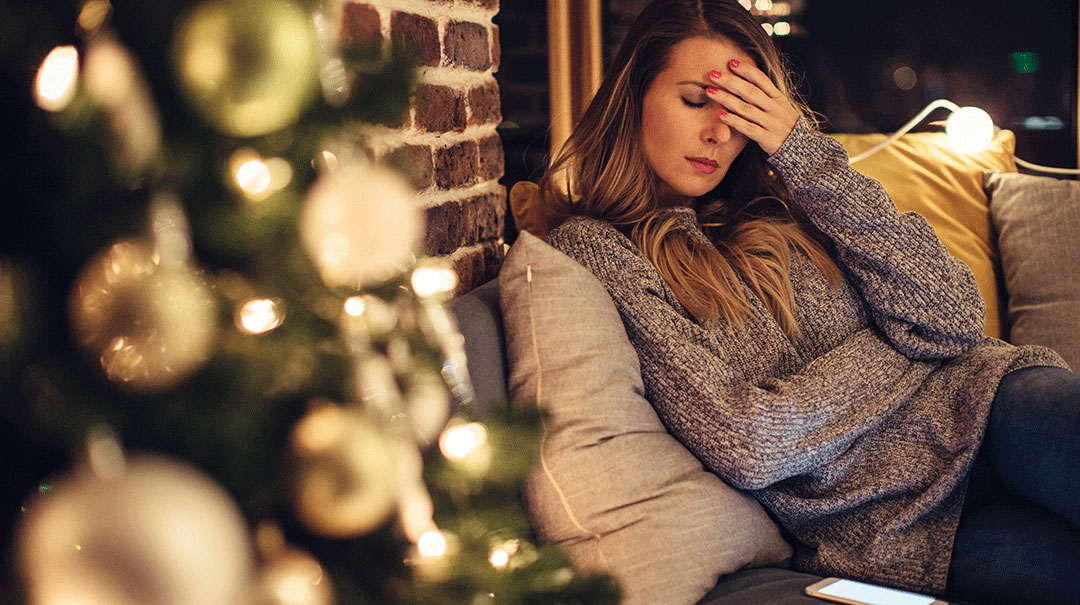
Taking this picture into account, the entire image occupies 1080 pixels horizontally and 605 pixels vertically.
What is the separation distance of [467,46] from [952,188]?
1.57 metres

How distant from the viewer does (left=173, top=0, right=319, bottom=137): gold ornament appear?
0.35 meters

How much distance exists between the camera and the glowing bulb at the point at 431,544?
0.47 metres

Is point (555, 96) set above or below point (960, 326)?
above

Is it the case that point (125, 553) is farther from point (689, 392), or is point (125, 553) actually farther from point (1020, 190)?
point (1020, 190)

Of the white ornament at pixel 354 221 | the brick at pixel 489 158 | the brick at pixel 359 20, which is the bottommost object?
the white ornament at pixel 354 221

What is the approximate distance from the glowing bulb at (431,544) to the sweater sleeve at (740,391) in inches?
28.2

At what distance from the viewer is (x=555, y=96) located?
7.96ft

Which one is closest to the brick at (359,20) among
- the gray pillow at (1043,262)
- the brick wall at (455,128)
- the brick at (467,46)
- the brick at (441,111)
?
the brick wall at (455,128)

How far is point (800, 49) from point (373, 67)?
7.86ft

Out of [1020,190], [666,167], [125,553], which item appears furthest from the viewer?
[1020,190]

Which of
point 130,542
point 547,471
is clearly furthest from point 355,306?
point 547,471

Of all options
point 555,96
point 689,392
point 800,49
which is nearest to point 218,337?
point 689,392

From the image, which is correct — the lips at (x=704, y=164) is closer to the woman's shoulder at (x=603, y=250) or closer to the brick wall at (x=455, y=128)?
the woman's shoulder at (x=603, y=250)

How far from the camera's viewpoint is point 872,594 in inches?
39.5
